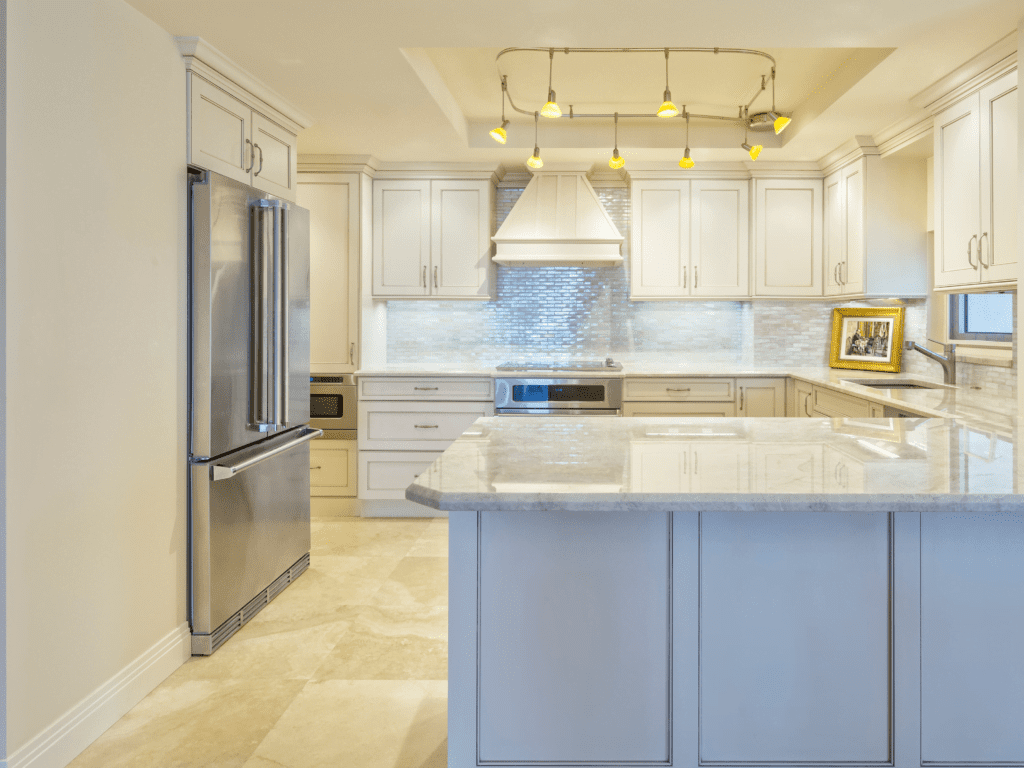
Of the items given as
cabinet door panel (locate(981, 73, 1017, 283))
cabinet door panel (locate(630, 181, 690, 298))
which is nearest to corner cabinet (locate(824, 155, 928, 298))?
cabinet door panel (locate(630, 181, 690, 298))

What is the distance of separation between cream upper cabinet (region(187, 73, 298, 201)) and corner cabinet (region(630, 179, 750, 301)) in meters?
2.36

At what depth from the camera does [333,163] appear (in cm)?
477

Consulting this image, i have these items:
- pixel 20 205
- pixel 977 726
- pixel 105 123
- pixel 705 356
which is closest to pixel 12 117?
pixel 20 205

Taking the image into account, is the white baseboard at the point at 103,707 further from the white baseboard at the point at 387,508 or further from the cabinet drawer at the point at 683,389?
the cabinet drawer at the point at 683,389

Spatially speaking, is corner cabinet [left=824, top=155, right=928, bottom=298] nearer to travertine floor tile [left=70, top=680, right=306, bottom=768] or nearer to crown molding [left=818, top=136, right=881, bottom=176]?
crown molding [left=818, top=136, right=881, bottom=176]

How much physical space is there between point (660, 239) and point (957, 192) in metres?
2.02

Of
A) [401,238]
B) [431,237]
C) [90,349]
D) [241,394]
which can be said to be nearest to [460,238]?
[431,237]

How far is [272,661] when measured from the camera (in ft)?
9.11

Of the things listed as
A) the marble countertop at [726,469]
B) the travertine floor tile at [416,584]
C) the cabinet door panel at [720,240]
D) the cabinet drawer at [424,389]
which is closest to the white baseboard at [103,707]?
the travertine floor tile at [416,584]

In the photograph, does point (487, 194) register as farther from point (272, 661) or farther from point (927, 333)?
point (272, 661)

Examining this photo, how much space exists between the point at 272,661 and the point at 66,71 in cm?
204

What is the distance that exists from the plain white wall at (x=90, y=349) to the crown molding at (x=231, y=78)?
59 mm

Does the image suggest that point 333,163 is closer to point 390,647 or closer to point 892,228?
point 390,647

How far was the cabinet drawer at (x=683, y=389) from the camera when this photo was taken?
15.7ft
